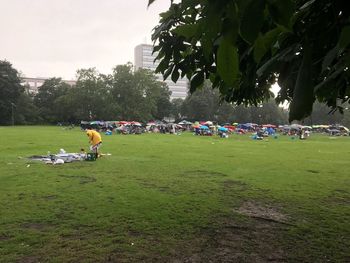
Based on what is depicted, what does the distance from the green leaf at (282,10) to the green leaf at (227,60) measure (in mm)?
116

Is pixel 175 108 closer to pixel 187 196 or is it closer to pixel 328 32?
pixel 187 196

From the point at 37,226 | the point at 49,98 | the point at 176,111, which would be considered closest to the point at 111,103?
the point at 176,111

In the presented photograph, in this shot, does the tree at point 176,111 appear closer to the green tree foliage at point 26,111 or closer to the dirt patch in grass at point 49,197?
the green tree foliage at point 26,111

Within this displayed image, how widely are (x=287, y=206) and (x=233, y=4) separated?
7.19 meters

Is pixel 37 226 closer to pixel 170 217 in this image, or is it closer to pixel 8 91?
pixel 170 217

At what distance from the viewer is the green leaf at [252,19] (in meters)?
0.90

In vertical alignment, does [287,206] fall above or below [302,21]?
below

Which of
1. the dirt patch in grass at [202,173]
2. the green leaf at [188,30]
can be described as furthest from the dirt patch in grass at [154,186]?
the green leaf at [188,30]

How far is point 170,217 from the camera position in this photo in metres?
6.46

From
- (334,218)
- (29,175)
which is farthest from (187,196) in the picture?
(29,175)

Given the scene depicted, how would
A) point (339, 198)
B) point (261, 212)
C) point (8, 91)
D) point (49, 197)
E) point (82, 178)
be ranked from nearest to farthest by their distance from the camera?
point (261, 212) → point (49, 197) → point (339, 198) → point (82, 178) → point (8, 91)

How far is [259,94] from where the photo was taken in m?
5.96

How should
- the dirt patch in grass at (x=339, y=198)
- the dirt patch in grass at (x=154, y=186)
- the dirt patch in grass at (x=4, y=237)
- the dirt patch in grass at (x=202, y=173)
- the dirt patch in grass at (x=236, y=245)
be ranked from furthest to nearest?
1. the dirt patch in grass at (x=202, y=173)
2. the dirt patch in grass at (x=154, y=186)
3. the dirt patch in grass at (x=339, y=198)
4. the dirt patch in grass at (x=4, y=237)
5. the dirt patch in grass at (x=236, y=245)

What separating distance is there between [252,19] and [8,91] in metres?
76.5
